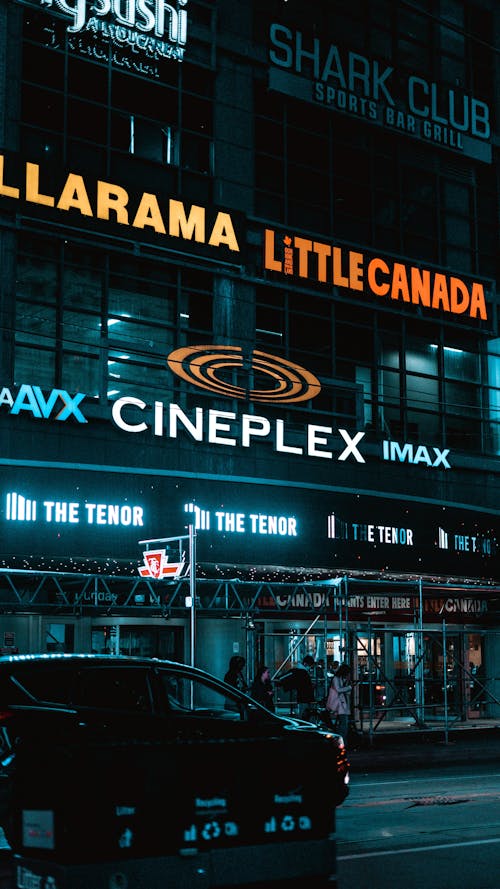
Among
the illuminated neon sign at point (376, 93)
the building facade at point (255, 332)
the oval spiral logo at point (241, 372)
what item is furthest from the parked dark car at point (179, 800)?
the illuminated neon sign at point (376, 93)

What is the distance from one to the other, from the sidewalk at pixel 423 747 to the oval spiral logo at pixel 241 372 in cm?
878

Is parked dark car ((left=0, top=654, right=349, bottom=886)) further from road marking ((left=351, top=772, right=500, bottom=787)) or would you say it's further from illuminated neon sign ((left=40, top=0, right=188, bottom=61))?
illuminated neon sign ((left=40, top=0, right=188, bottom=61))

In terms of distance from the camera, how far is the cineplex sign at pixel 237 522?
24.9 meters

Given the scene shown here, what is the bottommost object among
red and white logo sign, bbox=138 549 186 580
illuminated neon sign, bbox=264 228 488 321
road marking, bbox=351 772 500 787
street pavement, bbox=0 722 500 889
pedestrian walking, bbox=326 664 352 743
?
street pavement, bbox=0 722 500 889

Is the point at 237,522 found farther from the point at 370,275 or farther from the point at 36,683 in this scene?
the point at 36,683

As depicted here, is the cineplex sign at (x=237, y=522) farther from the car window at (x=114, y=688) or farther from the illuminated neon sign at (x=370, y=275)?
the car window at (x=114, y=688)

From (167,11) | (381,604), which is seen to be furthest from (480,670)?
(167,11)

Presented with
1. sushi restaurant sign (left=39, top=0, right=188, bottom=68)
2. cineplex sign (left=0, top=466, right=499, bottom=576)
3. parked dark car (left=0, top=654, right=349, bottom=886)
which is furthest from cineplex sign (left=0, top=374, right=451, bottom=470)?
parked dark car (left=0, top=654, right=349, bottom=886)

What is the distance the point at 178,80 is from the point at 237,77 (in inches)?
74.2

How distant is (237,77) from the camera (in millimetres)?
31969

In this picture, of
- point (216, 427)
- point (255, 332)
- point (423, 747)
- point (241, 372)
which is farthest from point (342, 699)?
point (255, 332)

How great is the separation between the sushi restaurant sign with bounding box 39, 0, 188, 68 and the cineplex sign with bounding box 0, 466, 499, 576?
36.3ft

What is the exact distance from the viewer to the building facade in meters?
26.8

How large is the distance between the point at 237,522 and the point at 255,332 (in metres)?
5.92
